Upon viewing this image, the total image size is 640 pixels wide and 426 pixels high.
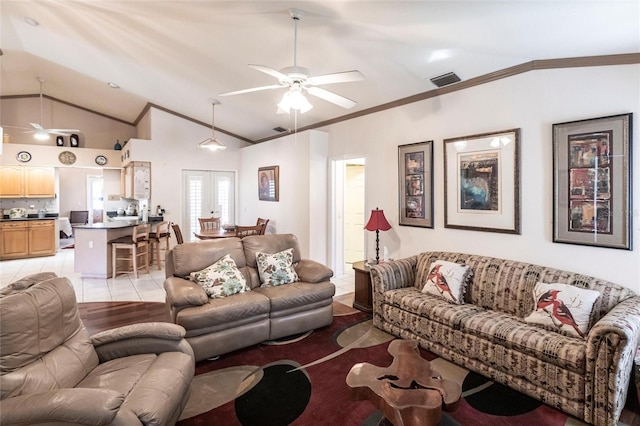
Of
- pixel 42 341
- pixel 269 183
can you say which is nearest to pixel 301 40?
pixel 42 341

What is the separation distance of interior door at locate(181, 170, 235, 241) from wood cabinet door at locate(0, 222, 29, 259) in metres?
3.37

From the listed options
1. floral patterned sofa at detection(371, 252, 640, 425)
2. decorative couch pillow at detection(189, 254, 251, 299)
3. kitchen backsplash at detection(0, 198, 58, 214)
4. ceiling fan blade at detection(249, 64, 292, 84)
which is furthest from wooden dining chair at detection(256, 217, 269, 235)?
kitchen backsplash at detection(0, 198, 58, 214)

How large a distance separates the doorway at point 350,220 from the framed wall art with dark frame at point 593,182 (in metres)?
3.28

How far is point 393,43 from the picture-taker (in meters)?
3.15

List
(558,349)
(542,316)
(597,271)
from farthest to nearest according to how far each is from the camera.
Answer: (597,271), (542,316), (558,349)

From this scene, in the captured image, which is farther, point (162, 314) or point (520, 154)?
point (162, 314)

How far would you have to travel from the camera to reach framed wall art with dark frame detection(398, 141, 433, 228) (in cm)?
408

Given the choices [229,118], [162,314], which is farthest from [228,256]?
[229,118]

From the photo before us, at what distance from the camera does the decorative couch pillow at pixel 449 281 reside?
10.3 feet

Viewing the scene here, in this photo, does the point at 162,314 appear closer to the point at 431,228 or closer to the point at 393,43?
the point at 431,228

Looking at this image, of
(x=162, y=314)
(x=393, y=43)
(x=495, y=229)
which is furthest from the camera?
(x=162, y=314)

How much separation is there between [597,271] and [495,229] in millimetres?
900

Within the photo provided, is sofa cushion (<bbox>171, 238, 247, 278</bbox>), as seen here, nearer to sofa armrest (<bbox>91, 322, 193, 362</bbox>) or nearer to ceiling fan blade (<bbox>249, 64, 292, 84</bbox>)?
sofa armrest (<bbox>91, 322, 193, 362</bbox>)

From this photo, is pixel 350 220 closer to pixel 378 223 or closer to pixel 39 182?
pixel 378 223
